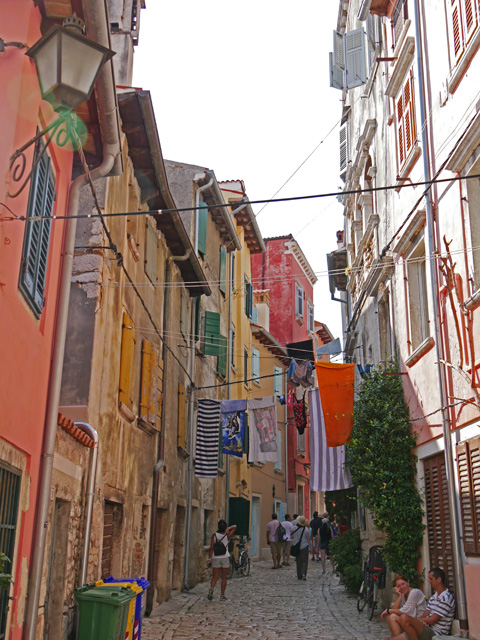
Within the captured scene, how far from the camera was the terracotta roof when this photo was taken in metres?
7.82

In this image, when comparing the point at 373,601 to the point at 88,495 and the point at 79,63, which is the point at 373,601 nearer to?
the point at 88,495

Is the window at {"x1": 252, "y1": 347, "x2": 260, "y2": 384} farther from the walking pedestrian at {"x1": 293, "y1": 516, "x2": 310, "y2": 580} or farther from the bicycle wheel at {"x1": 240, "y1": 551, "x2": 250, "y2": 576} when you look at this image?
the walking pedestrian at {"x1": 293, "y1": 516, "x2": 310, "y2": 580}

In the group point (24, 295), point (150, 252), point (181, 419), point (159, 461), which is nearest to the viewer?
point (24, 295)

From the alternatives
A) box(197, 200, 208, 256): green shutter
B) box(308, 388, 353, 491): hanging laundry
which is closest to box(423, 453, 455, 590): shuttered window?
box(308, 388, 353, 491): hanging laundry

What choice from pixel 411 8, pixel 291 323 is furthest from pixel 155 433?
pixel 291 323

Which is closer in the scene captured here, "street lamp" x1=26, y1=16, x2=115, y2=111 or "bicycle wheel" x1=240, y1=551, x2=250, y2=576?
"street lamp" x1=26, y1=16, x2=115, y2=111

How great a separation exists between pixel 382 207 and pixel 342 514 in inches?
302

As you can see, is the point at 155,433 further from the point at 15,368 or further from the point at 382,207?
the point at 15,368

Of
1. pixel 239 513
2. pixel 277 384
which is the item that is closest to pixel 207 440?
pixel 239 513

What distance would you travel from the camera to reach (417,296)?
12836 millimetres

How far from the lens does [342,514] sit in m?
18.0

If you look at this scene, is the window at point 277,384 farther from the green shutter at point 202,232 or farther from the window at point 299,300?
the green shutter at point 202,232

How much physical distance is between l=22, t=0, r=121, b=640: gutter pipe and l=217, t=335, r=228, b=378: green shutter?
1395cm

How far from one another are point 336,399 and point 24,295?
28.3 ft
